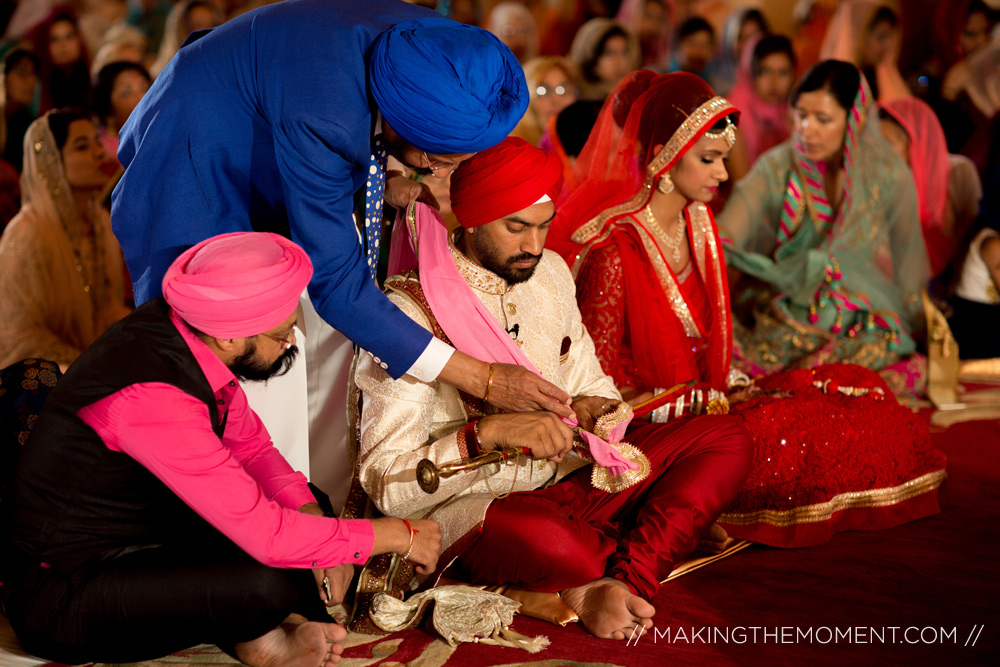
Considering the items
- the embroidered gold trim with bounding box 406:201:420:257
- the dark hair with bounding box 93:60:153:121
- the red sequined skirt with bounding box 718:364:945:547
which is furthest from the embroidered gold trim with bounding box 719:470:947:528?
the dark hair with bounding box 93:60:153:121

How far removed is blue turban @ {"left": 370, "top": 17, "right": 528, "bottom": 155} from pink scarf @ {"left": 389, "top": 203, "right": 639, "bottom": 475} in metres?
0.42

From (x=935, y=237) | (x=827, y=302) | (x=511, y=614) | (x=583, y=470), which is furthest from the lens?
(x=935, y=237)

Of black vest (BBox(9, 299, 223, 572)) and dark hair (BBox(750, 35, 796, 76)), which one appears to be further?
dark hair (BBox(750, 35, 796, 76))

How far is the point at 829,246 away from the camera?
4629mm

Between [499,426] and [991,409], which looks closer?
[499,426]

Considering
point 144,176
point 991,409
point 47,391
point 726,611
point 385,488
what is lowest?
point 991,409

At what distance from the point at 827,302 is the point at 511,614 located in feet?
9.24

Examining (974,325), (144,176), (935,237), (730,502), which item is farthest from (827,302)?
(144,176)

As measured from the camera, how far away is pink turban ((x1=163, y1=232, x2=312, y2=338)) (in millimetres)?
1974

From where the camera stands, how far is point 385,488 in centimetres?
242

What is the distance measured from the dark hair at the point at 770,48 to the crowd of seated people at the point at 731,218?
15 millimetres

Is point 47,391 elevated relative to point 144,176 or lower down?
lower down

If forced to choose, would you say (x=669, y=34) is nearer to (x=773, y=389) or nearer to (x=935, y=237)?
(x=935, y=237)

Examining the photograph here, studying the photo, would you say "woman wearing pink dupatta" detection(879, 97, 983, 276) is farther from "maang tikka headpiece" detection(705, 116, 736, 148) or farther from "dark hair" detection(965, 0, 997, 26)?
"maang tikka headpiece" detection(705, 116, 736, 148)
